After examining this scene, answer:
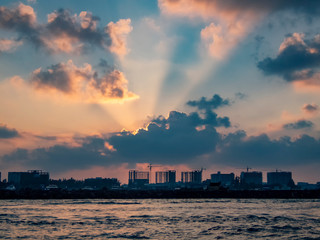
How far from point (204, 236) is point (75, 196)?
11702 centimetres

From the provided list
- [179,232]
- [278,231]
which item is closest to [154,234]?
[179,232]

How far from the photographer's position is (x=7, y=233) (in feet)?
121

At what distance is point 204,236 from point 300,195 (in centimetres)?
14255

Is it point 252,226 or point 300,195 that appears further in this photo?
point 300,195

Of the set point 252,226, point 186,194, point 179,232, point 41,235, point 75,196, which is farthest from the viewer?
point 186,194

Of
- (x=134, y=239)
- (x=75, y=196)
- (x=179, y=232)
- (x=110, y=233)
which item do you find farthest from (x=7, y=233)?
(x=75, y=196)

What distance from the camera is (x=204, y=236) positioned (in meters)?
35.3

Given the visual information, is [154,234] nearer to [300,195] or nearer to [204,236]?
[204,236]

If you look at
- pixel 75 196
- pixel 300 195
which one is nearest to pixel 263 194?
pixel 300 195

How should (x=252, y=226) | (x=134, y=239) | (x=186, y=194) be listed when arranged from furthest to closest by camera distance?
(x=186, y=194) < (x=252, y=226) < (x=134, y=239)

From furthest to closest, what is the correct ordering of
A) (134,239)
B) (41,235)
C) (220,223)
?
(220,223), (41,235), (134,239)

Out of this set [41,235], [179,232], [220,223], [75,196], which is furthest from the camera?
[75,196]

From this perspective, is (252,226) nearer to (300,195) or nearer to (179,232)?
(179,232)

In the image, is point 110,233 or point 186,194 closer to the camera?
point 110,233
